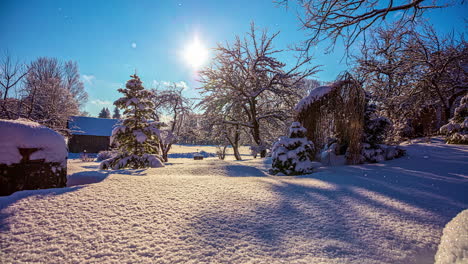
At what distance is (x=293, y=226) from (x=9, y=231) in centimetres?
231

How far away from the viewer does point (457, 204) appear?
6.71 ft

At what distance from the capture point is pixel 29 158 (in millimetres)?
2293

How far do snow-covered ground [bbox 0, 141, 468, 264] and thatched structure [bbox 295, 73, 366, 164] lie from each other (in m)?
2.30

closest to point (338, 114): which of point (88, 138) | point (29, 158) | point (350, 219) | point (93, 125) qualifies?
point (350, 219)

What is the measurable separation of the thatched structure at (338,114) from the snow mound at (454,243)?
3458 millimetres

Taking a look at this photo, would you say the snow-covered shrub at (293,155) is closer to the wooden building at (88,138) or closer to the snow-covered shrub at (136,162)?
the snow-covered shrub at (136,162)

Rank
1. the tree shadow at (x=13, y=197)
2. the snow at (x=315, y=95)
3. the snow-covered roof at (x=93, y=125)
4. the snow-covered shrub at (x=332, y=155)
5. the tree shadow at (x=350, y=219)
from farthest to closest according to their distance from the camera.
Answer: the snow-covered roof at (x=93, y=125), the snow at (x=315, y=95), the snow-covered shrub at (x=332, y=155), the tree shadow at (x=13, y=197), the tree shadow at (x=350, y=219)

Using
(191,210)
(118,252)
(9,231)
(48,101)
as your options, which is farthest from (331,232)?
(48,101)

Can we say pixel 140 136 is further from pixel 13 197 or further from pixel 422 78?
pixel 422 78

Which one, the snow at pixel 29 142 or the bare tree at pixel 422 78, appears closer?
the snow at pixel 29 142

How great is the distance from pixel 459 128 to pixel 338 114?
3.96 m

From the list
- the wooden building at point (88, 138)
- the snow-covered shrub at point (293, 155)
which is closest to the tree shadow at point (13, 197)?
the snow-covered shrub at point (293, 155)

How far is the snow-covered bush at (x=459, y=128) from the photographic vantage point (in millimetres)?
5539

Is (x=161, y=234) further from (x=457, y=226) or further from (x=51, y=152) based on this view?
(x=457, y=226)
